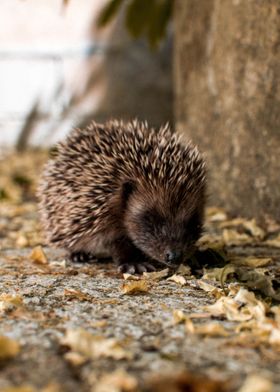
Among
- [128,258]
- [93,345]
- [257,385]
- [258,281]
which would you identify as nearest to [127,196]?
[128,258]

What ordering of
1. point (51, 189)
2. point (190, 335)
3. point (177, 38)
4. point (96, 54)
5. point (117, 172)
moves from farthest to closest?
point (96, 54), point (177, 38), point (51, 189), point (117, 172), point (190, 335)

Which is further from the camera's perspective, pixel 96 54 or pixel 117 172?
pixel 96 54

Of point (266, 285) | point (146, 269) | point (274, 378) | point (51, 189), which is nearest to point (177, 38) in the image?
point (51, 189)

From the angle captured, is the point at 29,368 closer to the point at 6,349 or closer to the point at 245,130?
the point at 6,349

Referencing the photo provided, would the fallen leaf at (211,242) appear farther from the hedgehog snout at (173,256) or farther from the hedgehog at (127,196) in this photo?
the hedgehog snout at (173,256)

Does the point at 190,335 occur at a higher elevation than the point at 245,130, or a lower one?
lower
